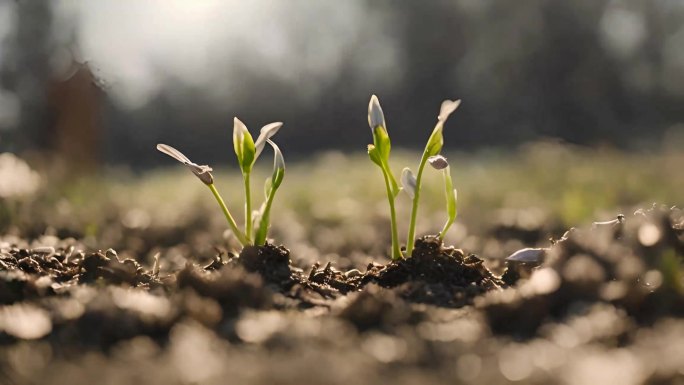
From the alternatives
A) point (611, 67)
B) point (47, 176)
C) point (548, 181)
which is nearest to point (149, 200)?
point (47, 176)

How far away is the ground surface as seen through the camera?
1081 millimetres

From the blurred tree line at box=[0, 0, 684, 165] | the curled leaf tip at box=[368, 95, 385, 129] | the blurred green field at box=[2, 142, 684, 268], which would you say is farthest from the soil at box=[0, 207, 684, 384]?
A: the blurred tree line at box=[0, 0, 684, 165]

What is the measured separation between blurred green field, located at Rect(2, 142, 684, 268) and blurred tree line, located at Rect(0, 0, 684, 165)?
5857mm

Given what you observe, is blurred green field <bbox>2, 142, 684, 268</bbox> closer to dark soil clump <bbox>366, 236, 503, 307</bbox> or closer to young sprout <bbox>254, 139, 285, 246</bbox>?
young sprout <bbox>254, 139, 285, 246</bbox>

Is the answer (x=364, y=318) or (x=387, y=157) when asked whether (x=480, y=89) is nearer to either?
(x=387, y=157)

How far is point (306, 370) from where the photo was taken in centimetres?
103

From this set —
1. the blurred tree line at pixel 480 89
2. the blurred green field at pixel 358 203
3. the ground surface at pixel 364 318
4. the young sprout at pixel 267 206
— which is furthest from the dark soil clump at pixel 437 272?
the blurred tree line at pixel 480 89

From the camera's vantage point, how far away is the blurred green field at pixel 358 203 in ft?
11.9

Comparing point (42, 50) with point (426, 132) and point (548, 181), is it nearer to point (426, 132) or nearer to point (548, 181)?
point (548, 181)

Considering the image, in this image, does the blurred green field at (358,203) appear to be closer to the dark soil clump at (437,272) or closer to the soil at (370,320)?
the dark soil clump at (437,272)

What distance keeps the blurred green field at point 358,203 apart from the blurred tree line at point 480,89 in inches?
231

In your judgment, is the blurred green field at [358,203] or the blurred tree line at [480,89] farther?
the blurred tree line at [480,89]

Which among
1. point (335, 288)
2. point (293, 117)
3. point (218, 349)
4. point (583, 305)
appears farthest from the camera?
point (293, 117)

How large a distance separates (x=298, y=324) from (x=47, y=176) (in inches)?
200
